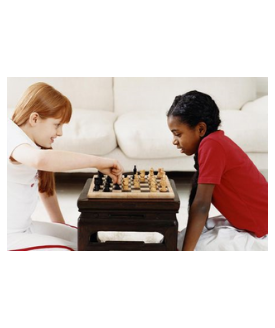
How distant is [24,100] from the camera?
1015mm

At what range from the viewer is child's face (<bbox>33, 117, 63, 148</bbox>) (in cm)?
102

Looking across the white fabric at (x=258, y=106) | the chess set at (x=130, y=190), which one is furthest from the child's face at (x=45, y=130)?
the white fabric at (x=258, y=106)

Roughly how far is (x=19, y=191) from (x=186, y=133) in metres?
0.49

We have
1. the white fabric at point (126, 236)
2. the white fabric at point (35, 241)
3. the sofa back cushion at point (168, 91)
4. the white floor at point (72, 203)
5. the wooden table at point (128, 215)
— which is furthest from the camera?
the sofa back cushion at point (168, 91)

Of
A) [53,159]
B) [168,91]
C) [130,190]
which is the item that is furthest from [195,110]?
[168,91]

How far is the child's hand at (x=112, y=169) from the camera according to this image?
948 millimetres

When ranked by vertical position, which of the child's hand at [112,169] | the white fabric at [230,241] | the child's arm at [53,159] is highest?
the child's arm at [53,159]

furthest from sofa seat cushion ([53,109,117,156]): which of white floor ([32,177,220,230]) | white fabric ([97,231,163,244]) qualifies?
white fabric ([97,231,163,244])

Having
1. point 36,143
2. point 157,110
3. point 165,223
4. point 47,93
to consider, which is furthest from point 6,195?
point 157,110

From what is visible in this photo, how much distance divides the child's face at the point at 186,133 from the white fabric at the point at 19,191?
38 cm

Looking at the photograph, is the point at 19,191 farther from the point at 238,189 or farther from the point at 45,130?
the point at 238,189

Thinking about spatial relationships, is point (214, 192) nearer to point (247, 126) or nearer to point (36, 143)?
point (36, 143)

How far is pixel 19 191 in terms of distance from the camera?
1057 mm

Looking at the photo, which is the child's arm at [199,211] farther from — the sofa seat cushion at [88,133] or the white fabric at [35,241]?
the sofa seat cushion at [88,133]
